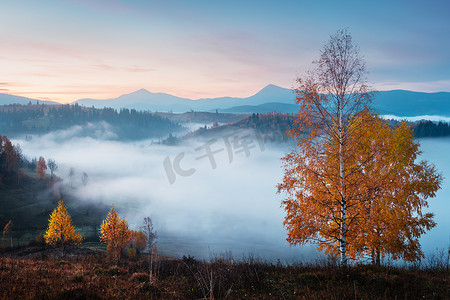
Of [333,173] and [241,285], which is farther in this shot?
[333,173]

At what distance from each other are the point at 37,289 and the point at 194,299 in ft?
15.9

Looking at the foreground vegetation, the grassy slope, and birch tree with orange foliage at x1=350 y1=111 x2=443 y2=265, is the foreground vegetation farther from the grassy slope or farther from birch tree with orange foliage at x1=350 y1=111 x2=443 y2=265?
birch tree with orange foliage at x1=350 y1=111 x2=443 y2=265

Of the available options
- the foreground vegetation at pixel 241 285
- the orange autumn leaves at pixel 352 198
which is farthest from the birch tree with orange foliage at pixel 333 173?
the foreground vegetation at pixel 241 285

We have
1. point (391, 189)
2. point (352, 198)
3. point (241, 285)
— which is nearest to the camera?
point (241, 285)

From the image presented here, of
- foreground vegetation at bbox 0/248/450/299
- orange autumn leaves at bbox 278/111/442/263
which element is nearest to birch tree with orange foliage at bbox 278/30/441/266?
orange autumn leaves at bbox 278/111/442/263

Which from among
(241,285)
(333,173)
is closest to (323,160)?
(333,173)

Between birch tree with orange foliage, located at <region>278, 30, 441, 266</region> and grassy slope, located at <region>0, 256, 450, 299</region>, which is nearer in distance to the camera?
grassy slope, located at <region>0, 256, 450, 299</region>

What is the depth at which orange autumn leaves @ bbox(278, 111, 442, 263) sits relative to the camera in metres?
13.8

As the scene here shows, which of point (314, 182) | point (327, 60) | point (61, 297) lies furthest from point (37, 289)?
point (327, 60)

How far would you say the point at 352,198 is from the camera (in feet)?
46.1

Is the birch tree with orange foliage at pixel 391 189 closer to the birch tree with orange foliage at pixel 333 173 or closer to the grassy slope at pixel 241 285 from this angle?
the birch tree with orange foliage at pixel 333 173

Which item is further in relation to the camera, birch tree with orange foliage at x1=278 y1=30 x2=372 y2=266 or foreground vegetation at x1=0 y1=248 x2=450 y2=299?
birch tree with orange foliage at x1=278 y1=30 x2=372 y2=266

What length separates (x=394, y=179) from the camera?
53.1ft

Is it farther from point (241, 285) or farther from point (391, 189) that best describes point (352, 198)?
point (241, 285)
